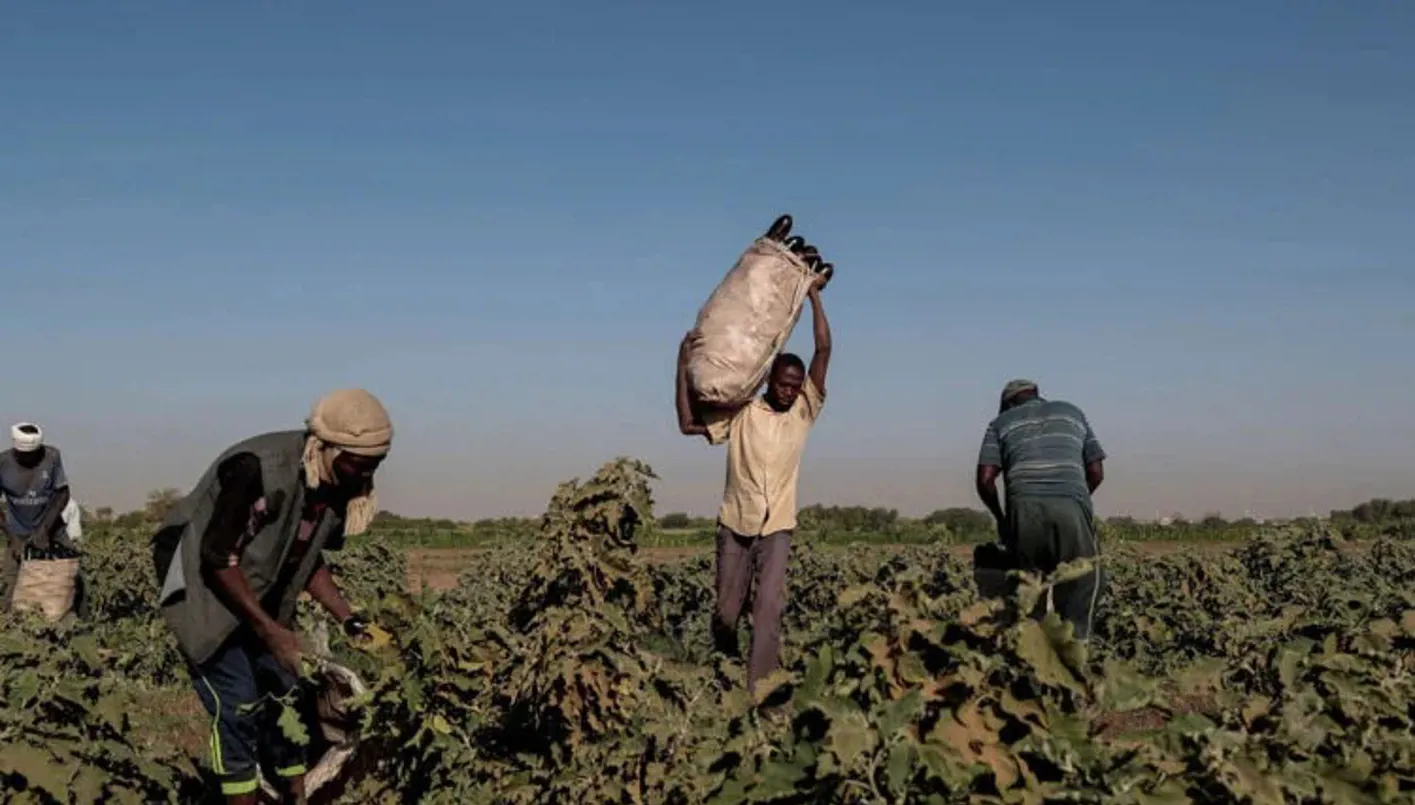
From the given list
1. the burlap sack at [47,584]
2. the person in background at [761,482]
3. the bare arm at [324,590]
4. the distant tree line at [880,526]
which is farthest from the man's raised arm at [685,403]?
the distant tree line at [880,526]

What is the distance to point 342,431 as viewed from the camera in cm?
407

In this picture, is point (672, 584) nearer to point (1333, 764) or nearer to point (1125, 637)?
point (1125, 637)

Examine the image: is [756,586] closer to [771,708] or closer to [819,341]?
[819,341]

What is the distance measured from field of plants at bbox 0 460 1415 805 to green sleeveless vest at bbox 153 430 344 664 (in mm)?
382

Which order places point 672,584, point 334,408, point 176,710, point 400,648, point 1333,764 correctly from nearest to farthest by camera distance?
1. point 1333,764
2. point 334,408
3. point 400,648
4. point 176,710
5. point 672,584

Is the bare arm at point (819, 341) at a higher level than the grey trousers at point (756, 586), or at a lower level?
higher

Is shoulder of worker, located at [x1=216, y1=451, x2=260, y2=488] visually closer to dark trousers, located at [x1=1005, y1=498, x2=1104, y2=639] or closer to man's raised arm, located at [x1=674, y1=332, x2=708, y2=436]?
man's raised arm, located at [x1=674, y1=332, x2=708, y2=436]

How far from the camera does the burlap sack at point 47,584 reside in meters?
9.51

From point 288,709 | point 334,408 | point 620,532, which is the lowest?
point 288,709

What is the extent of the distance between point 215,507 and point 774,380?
2.93 metres

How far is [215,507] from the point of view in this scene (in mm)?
4141

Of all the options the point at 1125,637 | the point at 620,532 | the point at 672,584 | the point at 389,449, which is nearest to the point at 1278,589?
the point at 1125,637

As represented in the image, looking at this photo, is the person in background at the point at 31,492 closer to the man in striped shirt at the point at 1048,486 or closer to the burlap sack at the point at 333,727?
the burlap sack at the point at 333,727

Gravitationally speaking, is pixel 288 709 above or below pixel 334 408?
below
